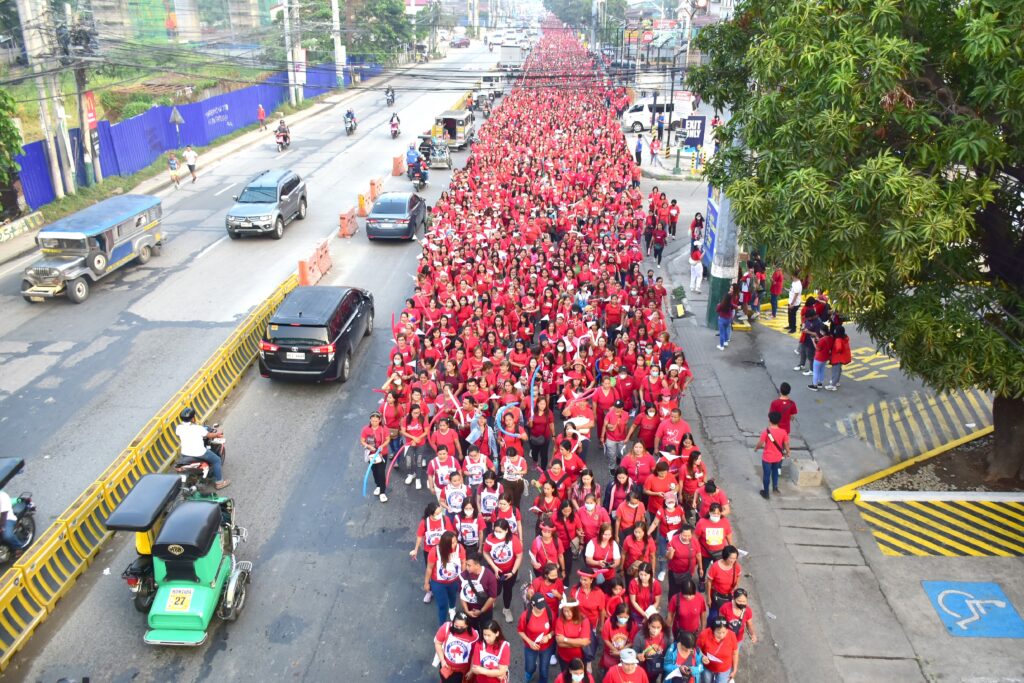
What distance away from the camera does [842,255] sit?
8.82 meters

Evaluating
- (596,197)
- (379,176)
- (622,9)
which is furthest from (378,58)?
(622,9)

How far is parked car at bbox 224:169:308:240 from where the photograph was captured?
80.9ft

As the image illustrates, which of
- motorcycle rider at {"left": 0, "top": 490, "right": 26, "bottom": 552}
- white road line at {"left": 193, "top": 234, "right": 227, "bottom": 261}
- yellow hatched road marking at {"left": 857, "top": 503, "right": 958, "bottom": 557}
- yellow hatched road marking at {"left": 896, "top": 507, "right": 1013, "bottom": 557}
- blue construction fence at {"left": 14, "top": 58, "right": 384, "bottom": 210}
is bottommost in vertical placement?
yellow hatched road marking at {"left": 857, "top": 503, "right": 958, "bottom": 557}

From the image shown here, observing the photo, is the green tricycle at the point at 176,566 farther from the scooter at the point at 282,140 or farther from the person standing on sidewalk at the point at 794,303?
the scooter at the point at 282,140

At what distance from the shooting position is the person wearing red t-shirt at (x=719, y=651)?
286 inches

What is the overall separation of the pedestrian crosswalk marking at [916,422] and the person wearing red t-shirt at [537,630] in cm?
739

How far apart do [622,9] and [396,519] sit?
134441 millimetres

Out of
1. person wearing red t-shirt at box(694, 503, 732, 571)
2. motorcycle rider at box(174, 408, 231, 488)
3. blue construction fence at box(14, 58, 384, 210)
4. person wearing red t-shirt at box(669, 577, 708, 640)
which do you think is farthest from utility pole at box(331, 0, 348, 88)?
person wearing red t-shirt at box(669, 577, 708, 640)

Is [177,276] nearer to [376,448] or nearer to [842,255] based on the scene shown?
[376,448]

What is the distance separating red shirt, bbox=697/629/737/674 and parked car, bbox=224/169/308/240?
20.6 m

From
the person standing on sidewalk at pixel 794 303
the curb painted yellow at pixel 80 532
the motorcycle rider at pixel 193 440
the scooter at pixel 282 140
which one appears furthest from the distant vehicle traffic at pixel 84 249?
the scooter at pixel 282 140

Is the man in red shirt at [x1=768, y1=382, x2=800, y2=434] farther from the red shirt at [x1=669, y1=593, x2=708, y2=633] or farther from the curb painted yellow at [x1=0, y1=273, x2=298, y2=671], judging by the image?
the curb painted yellow at [x1=0, y1=273, x2=298, y2=671]

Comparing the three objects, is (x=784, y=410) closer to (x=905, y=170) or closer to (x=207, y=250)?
(x=905, y=170)

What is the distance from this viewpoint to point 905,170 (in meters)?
8.12
